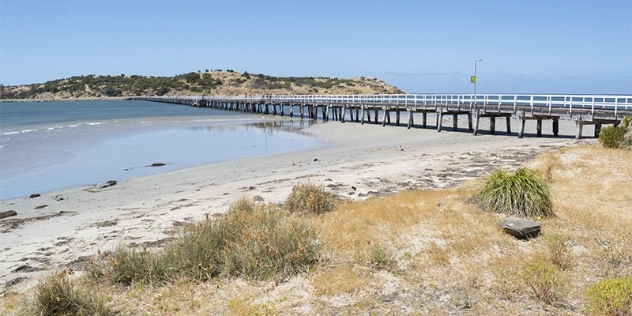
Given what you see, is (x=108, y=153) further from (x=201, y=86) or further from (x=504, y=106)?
(x=201, y=86)

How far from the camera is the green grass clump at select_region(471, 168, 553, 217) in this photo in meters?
10.3

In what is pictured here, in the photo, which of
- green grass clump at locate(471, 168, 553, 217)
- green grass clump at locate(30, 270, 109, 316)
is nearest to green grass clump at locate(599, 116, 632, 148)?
green grass clump at locate(471, 168, 553, 217)

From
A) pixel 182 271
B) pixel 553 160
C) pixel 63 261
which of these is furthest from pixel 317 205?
pixel 553 160

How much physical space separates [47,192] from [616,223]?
15973mm

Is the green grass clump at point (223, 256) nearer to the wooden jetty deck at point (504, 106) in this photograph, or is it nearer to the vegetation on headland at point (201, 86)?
the wooden jetty deck at point (504, 106)

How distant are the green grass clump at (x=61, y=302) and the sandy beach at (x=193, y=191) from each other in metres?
1.64

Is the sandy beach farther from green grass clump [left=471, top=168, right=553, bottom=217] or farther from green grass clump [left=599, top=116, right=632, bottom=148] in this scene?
green grass clump [left=471, top=168, right=553, bottom=217]

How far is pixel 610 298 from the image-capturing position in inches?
253

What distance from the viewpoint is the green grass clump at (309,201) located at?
11.4m

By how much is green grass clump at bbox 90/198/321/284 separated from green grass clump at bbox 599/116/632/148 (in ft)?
48.9

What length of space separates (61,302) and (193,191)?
911 cm

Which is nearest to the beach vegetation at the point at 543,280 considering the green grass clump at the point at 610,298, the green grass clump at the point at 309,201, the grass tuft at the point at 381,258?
the green grass clump at the point at 610,298

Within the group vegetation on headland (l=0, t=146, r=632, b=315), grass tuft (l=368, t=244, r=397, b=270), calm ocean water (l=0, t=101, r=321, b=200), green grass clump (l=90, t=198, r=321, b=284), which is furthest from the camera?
calm ocean water (l=0, t=101, r=321, b=200)

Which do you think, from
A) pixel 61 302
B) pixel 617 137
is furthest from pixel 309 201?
pixel 617 137
